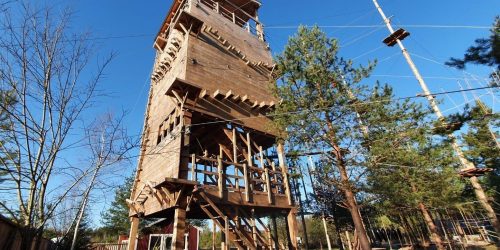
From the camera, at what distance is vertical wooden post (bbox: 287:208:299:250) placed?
10695 millimetres

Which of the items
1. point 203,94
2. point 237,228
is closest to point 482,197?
point 237,228

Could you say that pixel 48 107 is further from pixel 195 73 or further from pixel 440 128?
pixel 440 128

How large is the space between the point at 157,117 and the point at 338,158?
9.63 meters

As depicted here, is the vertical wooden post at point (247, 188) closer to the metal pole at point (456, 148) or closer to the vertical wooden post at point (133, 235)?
the vertical wooden post at point (133, 235)

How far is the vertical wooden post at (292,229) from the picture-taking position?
10695 millimetres

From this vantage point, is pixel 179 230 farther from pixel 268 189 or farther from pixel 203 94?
pixel 203 94

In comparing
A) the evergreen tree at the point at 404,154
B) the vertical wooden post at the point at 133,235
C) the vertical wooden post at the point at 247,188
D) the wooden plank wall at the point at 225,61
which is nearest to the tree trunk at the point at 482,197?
the evergreen tree at the point at 404,154

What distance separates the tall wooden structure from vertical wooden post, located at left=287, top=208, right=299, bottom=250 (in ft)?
0.13

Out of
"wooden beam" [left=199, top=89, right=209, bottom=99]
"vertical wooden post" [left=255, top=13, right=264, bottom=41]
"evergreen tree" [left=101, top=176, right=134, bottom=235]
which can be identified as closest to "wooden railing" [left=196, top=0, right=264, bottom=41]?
"vertical wooden post" [left=255, top=13, right=264, bottom=41]

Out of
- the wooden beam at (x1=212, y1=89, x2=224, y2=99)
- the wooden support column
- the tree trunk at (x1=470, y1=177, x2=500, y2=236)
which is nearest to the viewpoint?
the wooden support column

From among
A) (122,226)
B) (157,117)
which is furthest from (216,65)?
(122,226)

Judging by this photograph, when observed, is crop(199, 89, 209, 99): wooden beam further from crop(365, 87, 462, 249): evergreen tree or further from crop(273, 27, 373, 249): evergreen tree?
crop(365, 87, 462, 249): evergreen tree

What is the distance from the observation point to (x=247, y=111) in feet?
43.9

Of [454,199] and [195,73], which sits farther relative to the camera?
[454,199]
